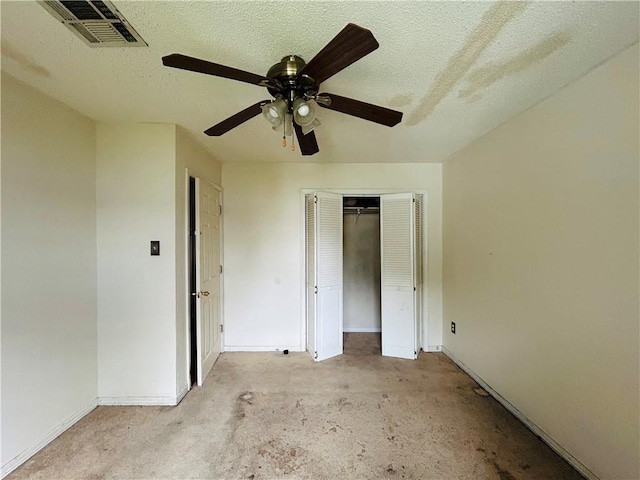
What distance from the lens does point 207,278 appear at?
285 centimetres

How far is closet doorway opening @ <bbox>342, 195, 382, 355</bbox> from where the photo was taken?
13.8 feet

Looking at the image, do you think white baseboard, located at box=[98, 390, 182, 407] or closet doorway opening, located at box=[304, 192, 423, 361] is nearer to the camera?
white baseboard, located at box=[98, 390, 182, 407]

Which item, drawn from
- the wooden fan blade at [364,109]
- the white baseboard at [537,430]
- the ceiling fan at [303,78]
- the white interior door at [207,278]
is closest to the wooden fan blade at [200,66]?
the ceiling fan at [303,78]

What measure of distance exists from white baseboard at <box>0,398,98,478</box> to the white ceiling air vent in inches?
93.0

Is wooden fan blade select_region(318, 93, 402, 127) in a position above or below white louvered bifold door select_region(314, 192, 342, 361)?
above

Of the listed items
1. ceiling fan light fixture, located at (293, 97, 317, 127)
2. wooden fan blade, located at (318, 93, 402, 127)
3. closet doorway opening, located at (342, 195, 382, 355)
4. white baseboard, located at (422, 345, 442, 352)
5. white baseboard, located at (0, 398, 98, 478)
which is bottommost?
white baseboard, located at (422, 345, 442, 352)

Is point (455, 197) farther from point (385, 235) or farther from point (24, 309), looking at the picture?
point (24, 309)

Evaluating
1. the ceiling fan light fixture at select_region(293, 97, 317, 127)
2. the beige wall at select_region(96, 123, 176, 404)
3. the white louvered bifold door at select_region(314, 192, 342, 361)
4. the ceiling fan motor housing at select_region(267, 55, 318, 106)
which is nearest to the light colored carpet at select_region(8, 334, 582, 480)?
the beige wall at select_region(96, 123, 176, 404)

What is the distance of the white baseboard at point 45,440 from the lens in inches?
64.1

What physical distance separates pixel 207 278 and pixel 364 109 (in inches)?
88.1

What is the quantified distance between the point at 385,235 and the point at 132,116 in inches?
104

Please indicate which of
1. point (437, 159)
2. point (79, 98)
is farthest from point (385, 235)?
point (79, 98)

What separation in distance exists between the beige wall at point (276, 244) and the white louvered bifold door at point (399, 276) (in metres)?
0.34

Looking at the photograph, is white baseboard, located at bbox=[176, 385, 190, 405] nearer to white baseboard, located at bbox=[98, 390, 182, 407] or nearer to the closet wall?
white baseboard, located at bbox=[98, 390, 182, 407]
